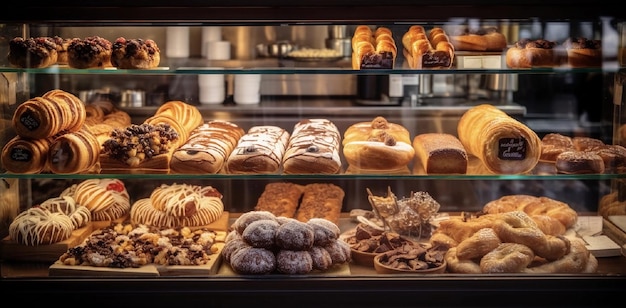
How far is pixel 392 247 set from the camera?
3176 mm

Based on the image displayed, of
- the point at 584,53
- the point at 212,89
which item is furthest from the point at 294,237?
the point at 212,89

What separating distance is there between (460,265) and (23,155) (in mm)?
1844

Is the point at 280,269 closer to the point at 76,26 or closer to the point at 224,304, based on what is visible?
the point at 224,304

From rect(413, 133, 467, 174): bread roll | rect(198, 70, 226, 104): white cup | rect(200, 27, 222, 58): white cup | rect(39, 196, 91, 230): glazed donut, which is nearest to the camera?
rect(413, 133, 467, 174): bread roll

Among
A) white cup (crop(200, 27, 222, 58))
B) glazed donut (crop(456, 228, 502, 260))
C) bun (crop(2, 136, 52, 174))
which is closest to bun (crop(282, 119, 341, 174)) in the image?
glazed donut (crop(456, 228, 502, 260))

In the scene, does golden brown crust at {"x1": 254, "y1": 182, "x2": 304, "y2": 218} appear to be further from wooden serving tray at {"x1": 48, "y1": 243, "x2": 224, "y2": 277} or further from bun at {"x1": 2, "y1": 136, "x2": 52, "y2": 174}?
bun at {"x1": 2, "y1": 136, "x2": 52, "y2": 174}

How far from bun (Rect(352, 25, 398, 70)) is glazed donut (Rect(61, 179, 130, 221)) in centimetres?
137

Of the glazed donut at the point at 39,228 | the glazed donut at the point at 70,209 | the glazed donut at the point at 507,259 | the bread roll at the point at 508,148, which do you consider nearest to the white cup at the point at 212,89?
the glazed donut at the point at 70,209

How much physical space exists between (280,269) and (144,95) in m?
2.68

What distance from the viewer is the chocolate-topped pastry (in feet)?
9.78

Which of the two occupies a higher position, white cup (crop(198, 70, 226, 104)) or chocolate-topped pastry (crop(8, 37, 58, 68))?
chocolate-topped pastry (crop(8, 37, 58, 68))

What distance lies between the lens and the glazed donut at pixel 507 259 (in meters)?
2.96

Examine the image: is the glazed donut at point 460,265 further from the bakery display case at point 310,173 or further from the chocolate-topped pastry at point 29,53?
the chocolate-topped pastry at point 29,53

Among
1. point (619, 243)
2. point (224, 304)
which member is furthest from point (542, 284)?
point (224, 304)
